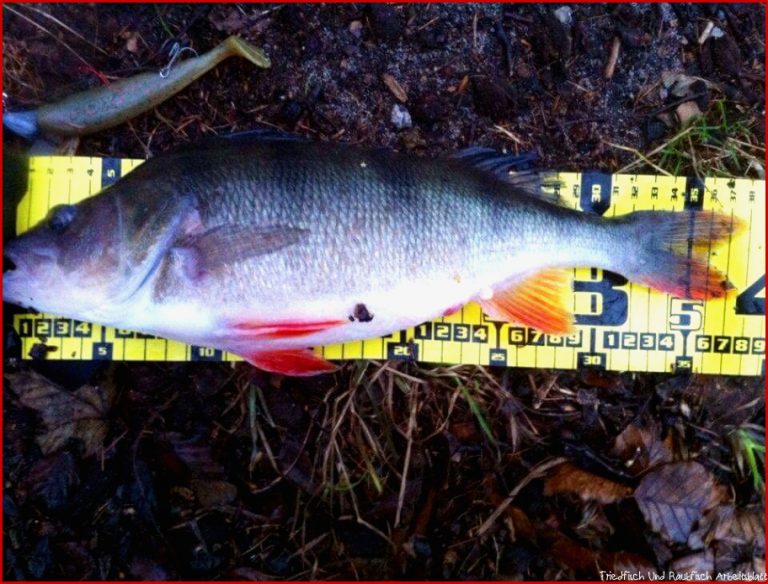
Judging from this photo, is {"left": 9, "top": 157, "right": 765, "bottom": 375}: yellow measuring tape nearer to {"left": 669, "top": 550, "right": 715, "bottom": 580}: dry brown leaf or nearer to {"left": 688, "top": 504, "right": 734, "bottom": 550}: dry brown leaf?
{"left": 688, "top": 504, "right": 734, "bottom": 550}: dry brown leaf

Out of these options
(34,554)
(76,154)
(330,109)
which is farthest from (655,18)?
(34,554)

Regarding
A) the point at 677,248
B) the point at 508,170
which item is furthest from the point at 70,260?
the point at 677,248

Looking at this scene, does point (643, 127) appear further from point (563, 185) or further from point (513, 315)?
point (513, 315)

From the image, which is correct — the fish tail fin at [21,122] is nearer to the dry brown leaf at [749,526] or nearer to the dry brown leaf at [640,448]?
the dry brown leaf at [640,448]

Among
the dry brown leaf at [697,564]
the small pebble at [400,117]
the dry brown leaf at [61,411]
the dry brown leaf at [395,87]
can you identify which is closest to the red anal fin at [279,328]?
the dry brown leaf at [61,411]

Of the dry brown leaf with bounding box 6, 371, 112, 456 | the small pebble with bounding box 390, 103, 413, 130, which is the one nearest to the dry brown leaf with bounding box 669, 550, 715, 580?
the small pebble with bounding box 390, 103, 413, 130
